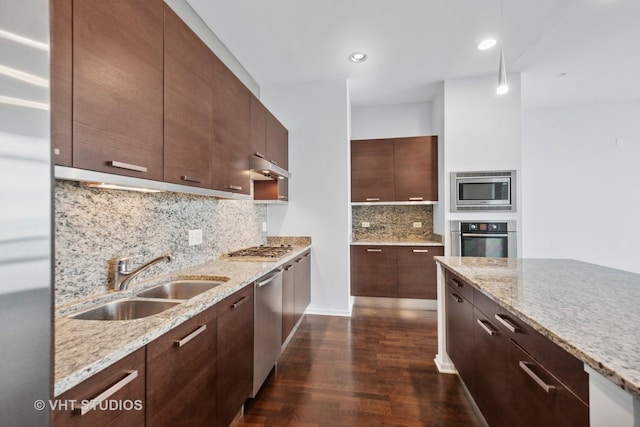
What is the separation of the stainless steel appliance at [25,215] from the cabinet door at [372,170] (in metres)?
3.55

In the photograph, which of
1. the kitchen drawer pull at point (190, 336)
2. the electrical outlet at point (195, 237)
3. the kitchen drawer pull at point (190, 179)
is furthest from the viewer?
the electrical outlet at point (195, 237)

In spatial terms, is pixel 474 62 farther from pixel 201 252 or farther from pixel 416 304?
pixel 201 252

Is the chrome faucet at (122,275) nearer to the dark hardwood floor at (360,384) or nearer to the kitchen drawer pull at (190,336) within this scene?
the kitchen drawer pull at (190,336)

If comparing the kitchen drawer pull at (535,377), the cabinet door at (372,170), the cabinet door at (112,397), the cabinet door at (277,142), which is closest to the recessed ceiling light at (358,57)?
the cabinet door at (277,142)

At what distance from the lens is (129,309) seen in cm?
131

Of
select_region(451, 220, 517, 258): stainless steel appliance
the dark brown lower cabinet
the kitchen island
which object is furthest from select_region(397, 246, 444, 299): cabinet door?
the dark brown lower cabinet

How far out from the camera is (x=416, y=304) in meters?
3.63

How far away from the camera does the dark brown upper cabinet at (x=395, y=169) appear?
3717 millimetres

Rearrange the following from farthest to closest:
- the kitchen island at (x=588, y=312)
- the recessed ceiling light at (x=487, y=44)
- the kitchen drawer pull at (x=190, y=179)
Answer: the recessed ceiling light at (x=487, y=44) → the kitchen drawer pull at (x=190, y=179) → the kitchen island at (x=588, y=312)

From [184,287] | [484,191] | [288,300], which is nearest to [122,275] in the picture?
[184,287]

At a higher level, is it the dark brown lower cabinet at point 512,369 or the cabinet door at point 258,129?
the cabinet door at point 258,129

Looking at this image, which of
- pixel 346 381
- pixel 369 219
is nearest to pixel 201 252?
pixel 346 381

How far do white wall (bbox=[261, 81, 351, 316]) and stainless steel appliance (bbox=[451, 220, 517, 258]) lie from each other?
1.43 m

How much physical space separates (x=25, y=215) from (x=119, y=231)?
1.06 metres
